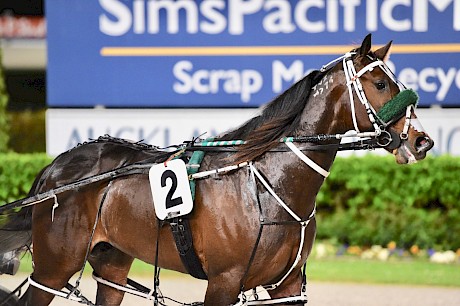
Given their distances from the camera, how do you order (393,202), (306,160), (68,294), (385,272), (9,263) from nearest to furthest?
(306,160) < (68,294) < (9,263) < (385,272) < (393,202)

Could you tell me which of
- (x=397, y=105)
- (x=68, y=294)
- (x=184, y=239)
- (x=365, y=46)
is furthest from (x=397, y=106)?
(x=68, y=294)

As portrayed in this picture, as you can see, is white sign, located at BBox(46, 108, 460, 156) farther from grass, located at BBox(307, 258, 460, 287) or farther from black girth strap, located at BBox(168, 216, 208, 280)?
black girth strap, located at BBox(168, 216, 208, 280)

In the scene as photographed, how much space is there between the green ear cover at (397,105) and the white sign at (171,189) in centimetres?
115

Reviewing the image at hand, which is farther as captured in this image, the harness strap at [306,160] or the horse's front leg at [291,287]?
the horse's front leg at [291,287]

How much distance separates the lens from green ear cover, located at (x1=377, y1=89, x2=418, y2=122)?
168 inches

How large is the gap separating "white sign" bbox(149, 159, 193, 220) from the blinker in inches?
45.3

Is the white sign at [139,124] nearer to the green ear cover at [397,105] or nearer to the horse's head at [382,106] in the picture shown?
the horse's head at [382,106]

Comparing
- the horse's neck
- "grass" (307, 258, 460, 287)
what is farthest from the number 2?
"grass" (307, 258, 460, 287)

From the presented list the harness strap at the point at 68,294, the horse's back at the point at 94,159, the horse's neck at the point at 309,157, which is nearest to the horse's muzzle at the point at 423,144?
the horse's neck at the point at 309,157

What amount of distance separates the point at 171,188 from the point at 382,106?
1250 mm

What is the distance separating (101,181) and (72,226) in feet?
1.08

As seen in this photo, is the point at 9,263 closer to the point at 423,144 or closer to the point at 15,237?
the point at 15,237

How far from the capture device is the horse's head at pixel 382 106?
428cm

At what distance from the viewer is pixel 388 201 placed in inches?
379
